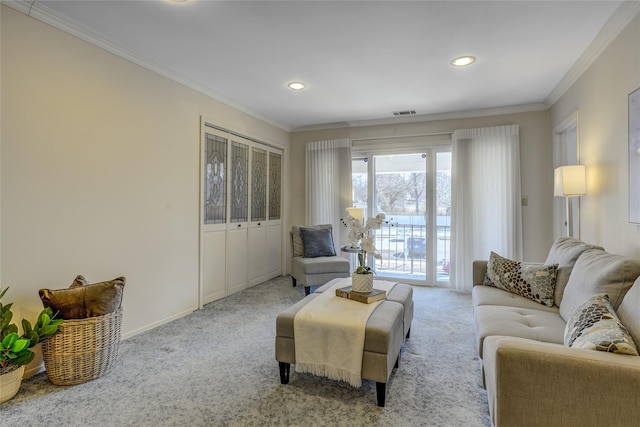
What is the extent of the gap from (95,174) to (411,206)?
12.6 ft

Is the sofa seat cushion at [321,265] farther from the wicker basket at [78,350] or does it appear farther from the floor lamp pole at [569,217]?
the floor lamp pole at [569,217]

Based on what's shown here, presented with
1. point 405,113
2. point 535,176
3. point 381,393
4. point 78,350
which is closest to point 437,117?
point 405,113

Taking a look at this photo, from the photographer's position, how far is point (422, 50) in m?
2.63

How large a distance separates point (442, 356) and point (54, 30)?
3.67 m

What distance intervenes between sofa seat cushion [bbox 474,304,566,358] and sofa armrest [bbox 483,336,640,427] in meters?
0.56

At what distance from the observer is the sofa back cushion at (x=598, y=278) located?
1.63m

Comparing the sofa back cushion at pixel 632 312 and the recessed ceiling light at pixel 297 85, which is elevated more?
the recessed ceiling light at pixel 297 85

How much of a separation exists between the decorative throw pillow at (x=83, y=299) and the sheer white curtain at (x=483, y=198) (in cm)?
393

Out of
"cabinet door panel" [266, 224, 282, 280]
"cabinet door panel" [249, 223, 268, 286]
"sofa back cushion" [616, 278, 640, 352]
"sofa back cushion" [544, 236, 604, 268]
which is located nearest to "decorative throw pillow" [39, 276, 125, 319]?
"cabinet door panel" [249, 223, 268, 286]

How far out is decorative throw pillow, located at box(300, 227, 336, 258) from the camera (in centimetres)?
436

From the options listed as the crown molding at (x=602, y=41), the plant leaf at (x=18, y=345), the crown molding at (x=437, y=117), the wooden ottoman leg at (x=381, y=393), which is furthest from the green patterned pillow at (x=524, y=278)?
the plant leaf at (x=18, y=345)

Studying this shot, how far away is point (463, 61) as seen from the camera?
2.82 meters

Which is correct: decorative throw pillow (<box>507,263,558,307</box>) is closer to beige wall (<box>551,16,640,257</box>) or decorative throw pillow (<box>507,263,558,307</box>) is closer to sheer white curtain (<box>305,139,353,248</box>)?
beige wall (<box>551,16,640,257</box>)

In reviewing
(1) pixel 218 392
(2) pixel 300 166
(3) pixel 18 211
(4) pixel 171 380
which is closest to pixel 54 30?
(3) pixel 18 211
